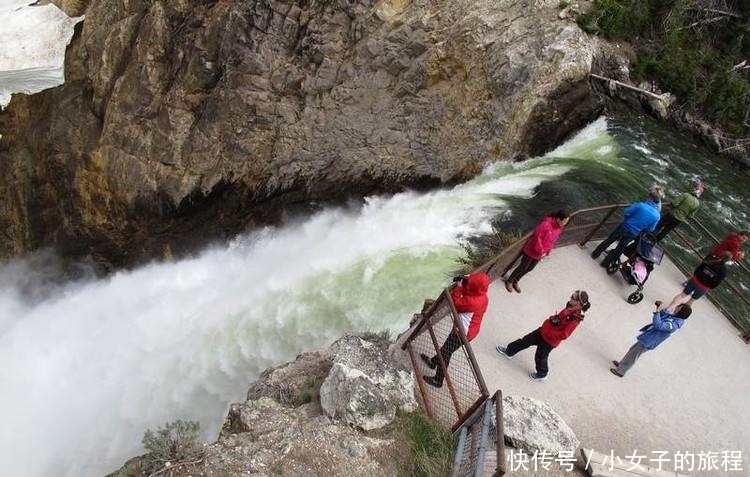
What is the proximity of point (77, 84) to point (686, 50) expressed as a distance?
20155 mm

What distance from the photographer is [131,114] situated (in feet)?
46.4

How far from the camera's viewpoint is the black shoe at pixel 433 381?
6383mm

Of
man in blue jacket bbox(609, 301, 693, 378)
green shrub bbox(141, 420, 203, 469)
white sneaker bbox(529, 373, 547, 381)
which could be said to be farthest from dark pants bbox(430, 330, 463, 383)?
green shrub bbox(141, 420, 203, 469)

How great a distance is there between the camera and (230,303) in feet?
35.1

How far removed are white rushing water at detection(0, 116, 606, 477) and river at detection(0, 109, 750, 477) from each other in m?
0.03

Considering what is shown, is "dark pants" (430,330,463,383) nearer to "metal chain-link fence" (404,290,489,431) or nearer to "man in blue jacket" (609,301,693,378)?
"metal chain-link fence" (404,290,489,431)

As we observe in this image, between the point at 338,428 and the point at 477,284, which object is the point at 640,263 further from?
the point at 338,428

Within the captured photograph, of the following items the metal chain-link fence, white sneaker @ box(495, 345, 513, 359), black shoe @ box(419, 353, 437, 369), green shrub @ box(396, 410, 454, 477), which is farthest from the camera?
white sneaker @ box(495, 345, 513, 359)

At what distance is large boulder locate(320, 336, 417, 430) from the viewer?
5953 millimetres

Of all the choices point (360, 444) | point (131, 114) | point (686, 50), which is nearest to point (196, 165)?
point (131, 114)

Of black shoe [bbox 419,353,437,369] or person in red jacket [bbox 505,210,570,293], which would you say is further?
person in red jacket [bbox 505,210,570,293]

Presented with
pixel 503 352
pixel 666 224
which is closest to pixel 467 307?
pixel 503 352

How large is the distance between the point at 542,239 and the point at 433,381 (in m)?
2.66

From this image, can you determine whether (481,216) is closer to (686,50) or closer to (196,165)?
(196,165)
